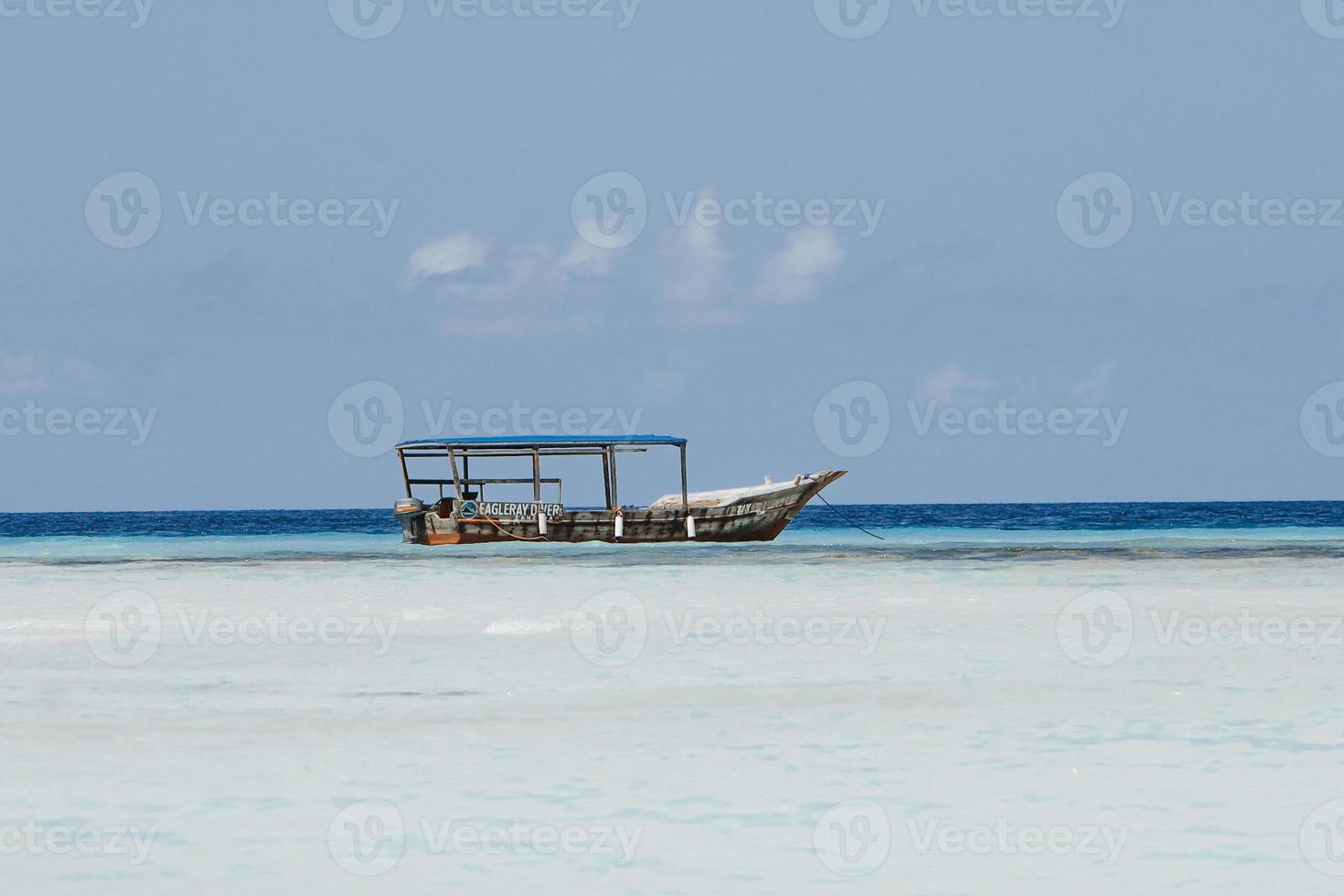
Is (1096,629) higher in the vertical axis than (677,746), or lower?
lower

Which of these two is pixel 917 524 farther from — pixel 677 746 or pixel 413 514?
pixel 677 746

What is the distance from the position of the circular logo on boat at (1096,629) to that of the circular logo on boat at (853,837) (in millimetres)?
6417

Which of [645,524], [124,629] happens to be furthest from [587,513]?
[124,629]

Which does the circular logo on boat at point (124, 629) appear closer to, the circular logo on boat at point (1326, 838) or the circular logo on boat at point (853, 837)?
the circular logo on boat at point (853, 837)

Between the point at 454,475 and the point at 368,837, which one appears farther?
the point at 454,475

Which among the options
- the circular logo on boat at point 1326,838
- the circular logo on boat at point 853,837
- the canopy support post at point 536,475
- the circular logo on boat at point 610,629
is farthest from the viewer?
the canopy support post at point 536,475

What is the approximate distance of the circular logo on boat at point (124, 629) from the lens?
1477 centimetres

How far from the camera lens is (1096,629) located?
1673cm

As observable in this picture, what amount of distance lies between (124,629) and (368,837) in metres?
11.4

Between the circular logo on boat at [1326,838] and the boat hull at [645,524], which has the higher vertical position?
the circular logo on boat at [1326,838]

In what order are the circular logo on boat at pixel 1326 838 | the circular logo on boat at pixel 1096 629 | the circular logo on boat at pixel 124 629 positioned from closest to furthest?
the circular logo on boat at pixel 1326 838 < the circular logo on boat at pixel 1096 629 < the circular logo on boat at pixel 124 629

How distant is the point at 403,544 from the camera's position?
44.7 metres

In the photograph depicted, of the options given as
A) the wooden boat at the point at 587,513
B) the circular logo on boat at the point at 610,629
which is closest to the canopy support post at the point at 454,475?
the wooden boat at the point at 587,513

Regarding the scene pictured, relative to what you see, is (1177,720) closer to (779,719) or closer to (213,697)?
(779,719)
